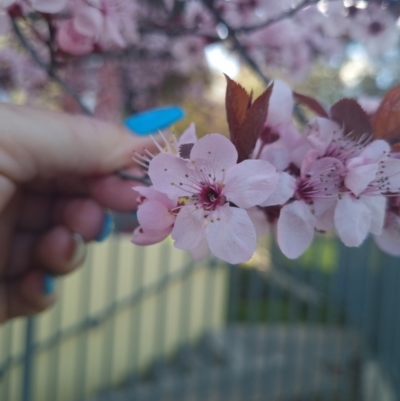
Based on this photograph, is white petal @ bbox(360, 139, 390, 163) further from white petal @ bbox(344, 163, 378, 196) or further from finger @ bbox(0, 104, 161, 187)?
finger @ bbox(0, 104, 161, 187)

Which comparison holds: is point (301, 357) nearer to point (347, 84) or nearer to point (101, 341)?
point (101, 341)

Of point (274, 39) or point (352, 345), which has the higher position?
point (274, 39)

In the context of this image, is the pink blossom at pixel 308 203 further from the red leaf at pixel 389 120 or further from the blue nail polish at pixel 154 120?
the blue nail polish at pixel 154 120

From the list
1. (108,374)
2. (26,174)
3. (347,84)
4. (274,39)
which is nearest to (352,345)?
(108,374)

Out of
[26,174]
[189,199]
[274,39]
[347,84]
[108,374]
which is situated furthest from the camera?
[347,84]

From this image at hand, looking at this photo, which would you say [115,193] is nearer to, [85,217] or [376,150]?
[85,217]

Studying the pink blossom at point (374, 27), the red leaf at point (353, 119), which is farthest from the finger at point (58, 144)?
the pink blossom at point (374, 27)

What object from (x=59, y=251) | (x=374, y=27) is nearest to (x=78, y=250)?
(x=59, y=251)
